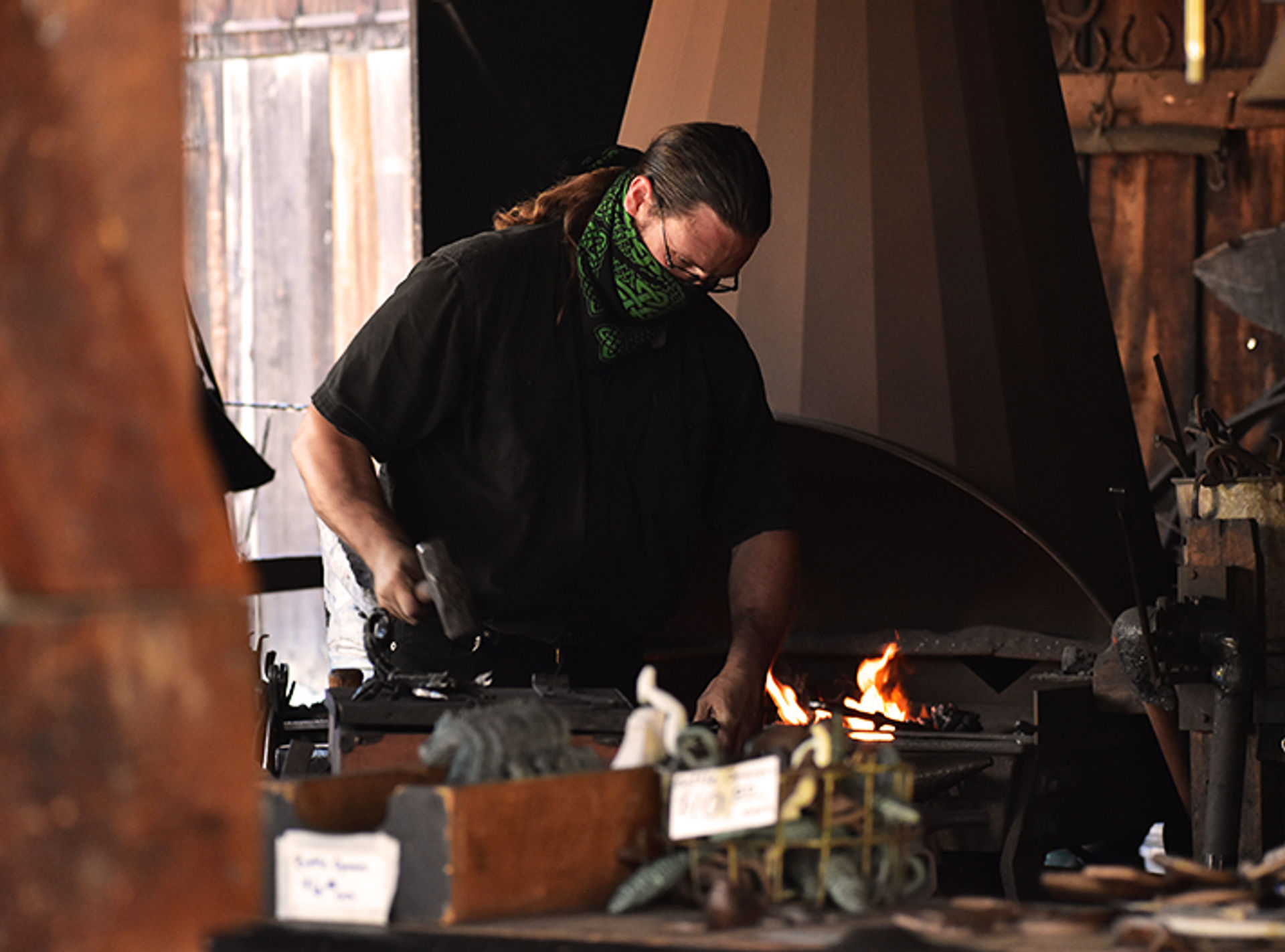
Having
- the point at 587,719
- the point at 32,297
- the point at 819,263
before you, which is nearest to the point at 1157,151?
the point at 819,263

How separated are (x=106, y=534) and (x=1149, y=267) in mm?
4680

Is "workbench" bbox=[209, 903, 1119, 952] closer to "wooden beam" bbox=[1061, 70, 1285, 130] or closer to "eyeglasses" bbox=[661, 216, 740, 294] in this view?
"eyeglasses" bbox=[661, 216, 740, 294]

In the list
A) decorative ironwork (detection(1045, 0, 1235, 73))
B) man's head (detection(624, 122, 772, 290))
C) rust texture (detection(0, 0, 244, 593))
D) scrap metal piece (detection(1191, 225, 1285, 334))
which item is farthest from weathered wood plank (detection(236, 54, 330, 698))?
rust texture (detection(0, 0, 244, 593))

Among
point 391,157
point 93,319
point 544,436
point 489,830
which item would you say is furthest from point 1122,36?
point 93,319

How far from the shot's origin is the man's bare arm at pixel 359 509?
219cm

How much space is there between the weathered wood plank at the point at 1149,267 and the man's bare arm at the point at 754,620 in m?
2.60

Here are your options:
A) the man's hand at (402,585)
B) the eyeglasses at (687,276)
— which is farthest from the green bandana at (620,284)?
the man's hand at (402,585)

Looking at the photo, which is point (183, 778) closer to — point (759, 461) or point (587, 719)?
point (587, 719)

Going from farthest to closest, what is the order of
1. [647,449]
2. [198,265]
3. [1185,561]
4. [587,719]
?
[198,265] < [1185,561] < [647,449] < [587,719]

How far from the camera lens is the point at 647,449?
105 inches

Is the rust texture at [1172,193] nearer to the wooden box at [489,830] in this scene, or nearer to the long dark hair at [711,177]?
the long dark hair at [711,177]

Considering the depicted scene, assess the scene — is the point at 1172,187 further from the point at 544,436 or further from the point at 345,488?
the point at 345,488

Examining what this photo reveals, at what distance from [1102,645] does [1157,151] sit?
2.03 metres

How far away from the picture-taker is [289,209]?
5.60 metres
